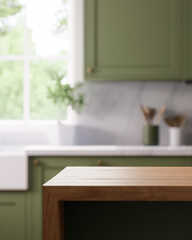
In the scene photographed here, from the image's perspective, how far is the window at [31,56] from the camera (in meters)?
3.69

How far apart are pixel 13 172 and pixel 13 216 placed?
31 centimetres

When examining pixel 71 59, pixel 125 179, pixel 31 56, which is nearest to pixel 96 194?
pixel 125 179

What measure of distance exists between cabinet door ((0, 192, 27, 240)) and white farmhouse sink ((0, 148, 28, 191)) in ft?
0.20

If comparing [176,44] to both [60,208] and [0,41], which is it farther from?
[60,208]

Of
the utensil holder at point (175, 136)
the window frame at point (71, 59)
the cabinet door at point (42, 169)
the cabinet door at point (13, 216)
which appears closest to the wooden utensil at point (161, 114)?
the utensil holder at point (175, 136)

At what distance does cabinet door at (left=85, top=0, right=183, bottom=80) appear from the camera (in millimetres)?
3082

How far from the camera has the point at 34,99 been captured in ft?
12.1

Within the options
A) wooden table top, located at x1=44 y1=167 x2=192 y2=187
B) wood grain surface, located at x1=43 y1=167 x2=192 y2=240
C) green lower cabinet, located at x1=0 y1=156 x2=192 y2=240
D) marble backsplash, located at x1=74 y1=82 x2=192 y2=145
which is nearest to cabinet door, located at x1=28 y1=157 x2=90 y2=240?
green lower cabinet, located at x1=0 y1=156 x2=192 y2=240

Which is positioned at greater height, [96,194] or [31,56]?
[31,56]

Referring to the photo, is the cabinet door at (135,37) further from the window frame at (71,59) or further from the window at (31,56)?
the window at (31,56)

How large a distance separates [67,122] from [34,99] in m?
0.38

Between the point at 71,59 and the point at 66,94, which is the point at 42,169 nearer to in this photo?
the point at 66,94

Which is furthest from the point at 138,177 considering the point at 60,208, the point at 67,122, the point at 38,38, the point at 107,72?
the point at 38,38

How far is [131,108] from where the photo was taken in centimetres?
352
